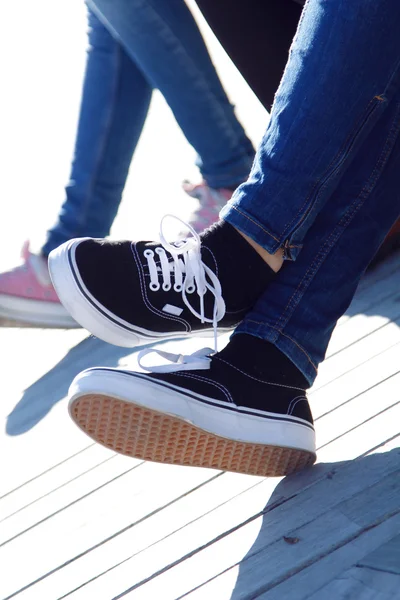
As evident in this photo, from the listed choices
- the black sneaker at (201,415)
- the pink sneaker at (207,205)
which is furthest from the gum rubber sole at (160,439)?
the pink sneaker at (207,205)

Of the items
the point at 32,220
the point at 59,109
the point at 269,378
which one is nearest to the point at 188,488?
the point at 269,378

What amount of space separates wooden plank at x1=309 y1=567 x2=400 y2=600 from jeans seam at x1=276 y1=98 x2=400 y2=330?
0.37 m

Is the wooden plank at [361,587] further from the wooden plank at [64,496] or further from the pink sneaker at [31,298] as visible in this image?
the pink sneaker at [31,298]

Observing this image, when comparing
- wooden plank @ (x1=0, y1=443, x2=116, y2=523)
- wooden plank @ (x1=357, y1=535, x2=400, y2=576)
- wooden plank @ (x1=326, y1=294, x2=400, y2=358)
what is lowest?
wooden plank @ (x1=0, y1=443, x2=116, y2=523)

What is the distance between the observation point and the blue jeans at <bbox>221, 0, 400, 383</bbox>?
1.12 m

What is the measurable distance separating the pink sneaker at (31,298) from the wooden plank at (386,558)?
137cm

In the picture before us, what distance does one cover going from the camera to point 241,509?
121 centimetres

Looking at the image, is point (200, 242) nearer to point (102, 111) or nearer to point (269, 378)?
point (269, 378)

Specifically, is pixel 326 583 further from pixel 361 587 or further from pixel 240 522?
pixel 240 522

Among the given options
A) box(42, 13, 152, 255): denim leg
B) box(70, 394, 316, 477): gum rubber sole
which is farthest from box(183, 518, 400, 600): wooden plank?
box(42, 13, 152, 255): denim leg

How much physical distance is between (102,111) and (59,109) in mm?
2477

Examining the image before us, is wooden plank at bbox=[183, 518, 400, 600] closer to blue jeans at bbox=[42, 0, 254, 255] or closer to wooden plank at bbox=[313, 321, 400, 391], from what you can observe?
wooden plank at bbox=[313, 321, 400, 391]

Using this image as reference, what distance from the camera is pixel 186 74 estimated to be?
2.07m

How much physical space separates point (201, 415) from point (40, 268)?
49.0 inches
